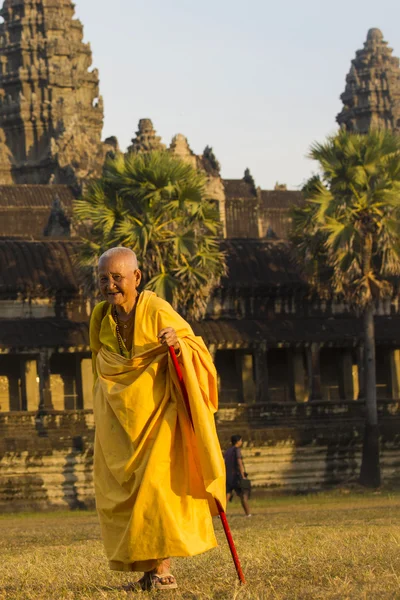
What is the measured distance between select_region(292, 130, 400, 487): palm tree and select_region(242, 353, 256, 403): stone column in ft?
25.8

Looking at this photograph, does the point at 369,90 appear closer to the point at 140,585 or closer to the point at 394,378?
the point at 394,378

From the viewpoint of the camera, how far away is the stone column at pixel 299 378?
47.6m

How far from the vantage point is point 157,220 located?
38.9 m

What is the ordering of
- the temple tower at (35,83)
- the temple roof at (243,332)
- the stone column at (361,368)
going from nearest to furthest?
1. the temple roof at (243,332)
2. the stone column at (361,368)
3. the temple tower at (35,83)

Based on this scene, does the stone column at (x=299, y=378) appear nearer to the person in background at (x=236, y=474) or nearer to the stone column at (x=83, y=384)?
the stone column at (x=83, y=384)

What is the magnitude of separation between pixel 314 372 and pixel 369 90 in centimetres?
5574

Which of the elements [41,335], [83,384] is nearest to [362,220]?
[41,335]

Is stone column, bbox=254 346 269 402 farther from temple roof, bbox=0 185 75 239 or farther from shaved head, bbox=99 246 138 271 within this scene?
shaved head, bbox=99 246 138 271

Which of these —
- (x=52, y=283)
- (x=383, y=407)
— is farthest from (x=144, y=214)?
(x=383, y=407)

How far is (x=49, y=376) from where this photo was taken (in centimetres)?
4231

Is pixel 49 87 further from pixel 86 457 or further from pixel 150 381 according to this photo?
pixel 150 381

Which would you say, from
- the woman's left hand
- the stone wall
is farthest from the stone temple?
the woman's left hand

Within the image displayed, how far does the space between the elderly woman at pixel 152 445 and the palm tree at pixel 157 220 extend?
26.8 meters

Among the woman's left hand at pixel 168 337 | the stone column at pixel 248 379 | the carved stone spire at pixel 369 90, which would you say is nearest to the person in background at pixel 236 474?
the woman's left hand at pixel 168 337
